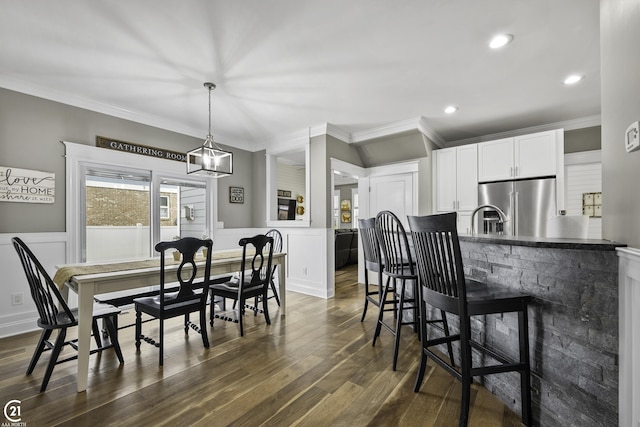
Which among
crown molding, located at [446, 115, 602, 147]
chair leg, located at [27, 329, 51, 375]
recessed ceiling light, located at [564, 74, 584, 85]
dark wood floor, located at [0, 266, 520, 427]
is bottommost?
dark wood floor, located at [0, 266, 520, 427]

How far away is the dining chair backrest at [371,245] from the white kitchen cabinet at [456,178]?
2.23 meters

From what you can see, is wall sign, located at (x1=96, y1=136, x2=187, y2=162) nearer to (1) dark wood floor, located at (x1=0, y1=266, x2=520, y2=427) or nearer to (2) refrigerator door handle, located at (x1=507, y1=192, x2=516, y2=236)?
(1) dark wood floor, located at (x1=0, y1=266, x2=520, y2=427)

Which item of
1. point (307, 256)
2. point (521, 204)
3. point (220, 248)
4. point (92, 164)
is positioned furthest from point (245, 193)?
point (521, 204)

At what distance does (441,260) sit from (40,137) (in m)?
4.22

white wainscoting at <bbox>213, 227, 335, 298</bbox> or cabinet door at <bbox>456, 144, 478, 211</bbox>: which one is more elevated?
cabinet door at <bbox>456, 144, 478, 211</bbox>

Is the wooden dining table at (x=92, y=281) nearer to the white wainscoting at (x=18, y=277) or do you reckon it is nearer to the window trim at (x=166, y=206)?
the white wainscoting at (x=18, y=277)

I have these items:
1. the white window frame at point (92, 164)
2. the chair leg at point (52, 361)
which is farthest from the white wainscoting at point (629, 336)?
the white window frame at point (92, 164)

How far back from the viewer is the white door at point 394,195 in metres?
4.75

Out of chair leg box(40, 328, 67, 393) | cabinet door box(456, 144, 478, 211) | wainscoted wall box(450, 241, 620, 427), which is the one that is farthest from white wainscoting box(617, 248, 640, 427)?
cabinet door box(456, 144, 478, 211)

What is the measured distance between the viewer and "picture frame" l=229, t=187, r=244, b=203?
5094mm

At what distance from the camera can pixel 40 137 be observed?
10.3ft

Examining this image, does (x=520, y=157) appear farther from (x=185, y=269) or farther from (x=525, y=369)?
(x=185, y=269)

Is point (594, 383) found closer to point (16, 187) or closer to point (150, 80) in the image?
point (150, 80)

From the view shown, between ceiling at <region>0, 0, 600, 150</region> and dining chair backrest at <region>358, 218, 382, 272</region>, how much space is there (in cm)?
151
